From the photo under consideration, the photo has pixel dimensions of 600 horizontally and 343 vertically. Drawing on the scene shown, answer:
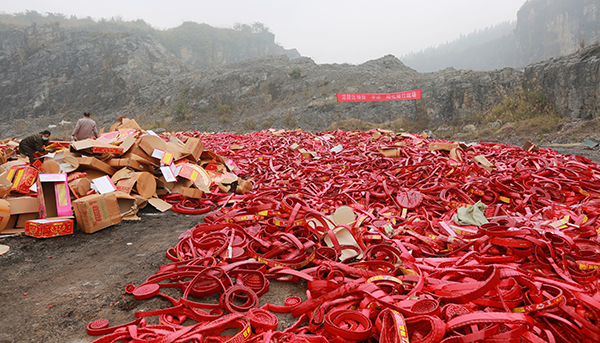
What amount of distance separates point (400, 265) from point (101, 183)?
14.8ft

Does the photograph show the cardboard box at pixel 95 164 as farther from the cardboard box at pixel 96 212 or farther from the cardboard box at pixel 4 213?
the cardboard box at pixel 4 213

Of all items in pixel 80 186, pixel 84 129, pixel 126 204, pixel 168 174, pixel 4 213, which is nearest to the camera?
pixel 4 213

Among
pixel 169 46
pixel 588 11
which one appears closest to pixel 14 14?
pixel 169 46

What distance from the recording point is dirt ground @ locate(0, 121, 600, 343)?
206cm

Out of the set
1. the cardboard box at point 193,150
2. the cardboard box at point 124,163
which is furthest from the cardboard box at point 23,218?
the cardboard box at point 193,150

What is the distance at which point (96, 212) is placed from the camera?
387 centimetres

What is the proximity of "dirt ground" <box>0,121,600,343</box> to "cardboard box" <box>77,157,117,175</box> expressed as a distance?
1412 millimetres

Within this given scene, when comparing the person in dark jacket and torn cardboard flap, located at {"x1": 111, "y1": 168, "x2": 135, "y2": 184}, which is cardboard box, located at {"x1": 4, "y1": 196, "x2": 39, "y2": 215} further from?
the person in dark jacket

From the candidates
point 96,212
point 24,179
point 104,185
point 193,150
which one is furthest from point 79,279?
point 193,150

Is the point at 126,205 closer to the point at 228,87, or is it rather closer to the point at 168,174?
the point at 168,174

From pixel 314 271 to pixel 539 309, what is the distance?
5.03 feet

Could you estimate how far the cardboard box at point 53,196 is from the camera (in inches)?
150

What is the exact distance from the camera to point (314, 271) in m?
2.57

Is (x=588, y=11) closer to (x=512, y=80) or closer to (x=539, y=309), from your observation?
(x=512, y=80)
